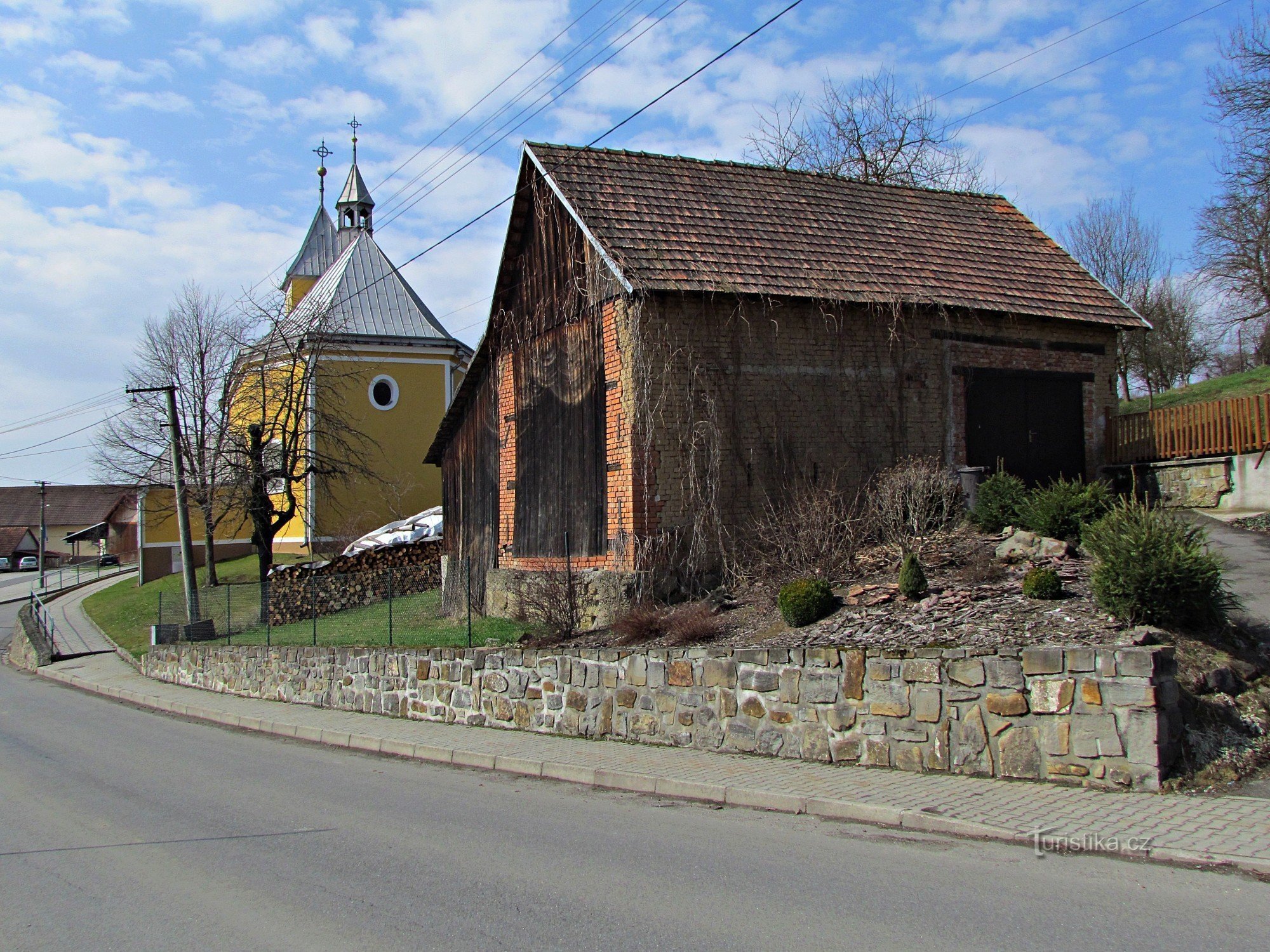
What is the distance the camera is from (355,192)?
172 feet

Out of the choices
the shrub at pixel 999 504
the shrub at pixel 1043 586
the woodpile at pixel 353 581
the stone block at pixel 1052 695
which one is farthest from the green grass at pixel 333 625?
the stone block at pixel 1052 695

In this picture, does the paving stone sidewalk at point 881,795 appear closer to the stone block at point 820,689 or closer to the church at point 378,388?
the stone block at point 820,689

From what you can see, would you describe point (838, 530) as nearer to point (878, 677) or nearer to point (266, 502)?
point (878, 677)

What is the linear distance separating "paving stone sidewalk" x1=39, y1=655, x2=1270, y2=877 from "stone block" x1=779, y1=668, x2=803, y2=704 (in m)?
0.60

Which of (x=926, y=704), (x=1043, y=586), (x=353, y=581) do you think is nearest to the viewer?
(x=926, y=704)

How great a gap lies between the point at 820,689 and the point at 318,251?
54.2 metres

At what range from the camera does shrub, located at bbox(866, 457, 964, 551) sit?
14.0 m

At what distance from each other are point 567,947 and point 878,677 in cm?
469

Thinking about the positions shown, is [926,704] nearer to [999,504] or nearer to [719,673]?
[719,673]

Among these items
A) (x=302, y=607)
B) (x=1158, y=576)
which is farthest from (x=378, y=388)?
(x=1158, y=576)

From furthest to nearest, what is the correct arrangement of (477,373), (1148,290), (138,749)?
1. (1148,290)
2. (477,373)
3. (138,749)

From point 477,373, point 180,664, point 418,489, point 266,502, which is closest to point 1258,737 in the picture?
point 477,373

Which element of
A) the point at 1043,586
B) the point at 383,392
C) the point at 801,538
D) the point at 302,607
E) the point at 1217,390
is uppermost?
the point at 383,392

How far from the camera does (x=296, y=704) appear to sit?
59.7 ft
